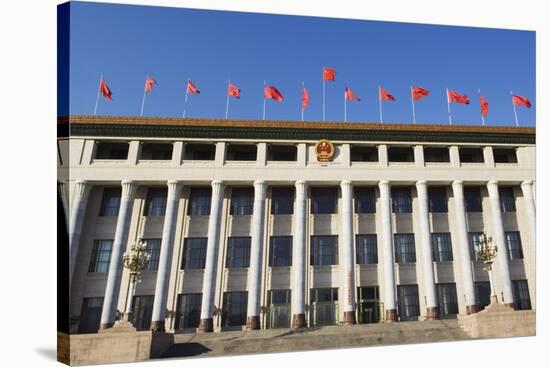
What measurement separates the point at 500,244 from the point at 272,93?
55.3 feet

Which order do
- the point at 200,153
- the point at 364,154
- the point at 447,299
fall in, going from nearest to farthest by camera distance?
the point at 447,299 < the point at 200,153 < the point at 364,154

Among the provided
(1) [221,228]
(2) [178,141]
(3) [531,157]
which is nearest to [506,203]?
(3) [531,157]

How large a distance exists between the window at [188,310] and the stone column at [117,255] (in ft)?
11.7

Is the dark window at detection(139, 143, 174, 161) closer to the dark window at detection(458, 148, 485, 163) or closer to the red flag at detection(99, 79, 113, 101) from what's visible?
the red flag at detection(99, 79, 113, 101)

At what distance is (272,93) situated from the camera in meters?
24.8

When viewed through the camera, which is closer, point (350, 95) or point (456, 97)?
point (456, 97)

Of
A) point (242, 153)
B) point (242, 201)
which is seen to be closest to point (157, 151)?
point (242, 153)

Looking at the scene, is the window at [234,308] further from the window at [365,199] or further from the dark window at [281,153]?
the window at [365,199]

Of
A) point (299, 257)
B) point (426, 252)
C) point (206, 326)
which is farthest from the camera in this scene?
point (426, 252)

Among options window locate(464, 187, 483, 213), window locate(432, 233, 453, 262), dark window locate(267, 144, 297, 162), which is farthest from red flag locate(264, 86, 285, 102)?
window locate(464, 187, 483, 213)

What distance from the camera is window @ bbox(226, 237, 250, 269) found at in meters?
25.7

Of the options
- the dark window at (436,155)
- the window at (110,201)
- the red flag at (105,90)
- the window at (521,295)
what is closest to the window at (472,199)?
the dark window at (436,155)

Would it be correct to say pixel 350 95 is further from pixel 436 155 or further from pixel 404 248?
pixel 404 248

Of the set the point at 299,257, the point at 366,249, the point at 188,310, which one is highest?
the point at 366,249
